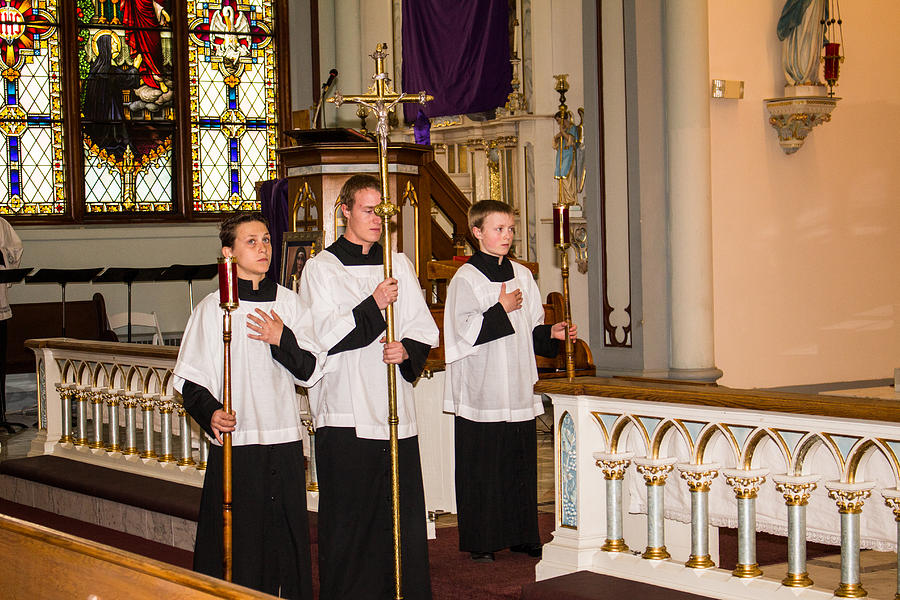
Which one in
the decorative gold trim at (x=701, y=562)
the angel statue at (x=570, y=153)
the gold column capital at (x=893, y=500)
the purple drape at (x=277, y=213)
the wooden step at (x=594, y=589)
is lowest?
the wooden step at (x=594, y=589)

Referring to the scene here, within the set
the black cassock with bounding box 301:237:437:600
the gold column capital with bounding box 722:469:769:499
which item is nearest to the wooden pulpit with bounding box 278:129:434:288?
the black cassock with bounding box 301:237:437:600

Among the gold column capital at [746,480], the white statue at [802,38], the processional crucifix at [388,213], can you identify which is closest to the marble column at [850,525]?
the gold column capital at [746,480]

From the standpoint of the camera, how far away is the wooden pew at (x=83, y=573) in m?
2.12

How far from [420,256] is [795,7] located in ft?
15.2

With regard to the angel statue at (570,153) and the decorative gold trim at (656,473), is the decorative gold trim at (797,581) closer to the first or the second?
the decorative gold trim at (656,473)

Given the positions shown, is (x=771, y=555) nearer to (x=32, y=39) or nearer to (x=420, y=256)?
(x=420, y=256)

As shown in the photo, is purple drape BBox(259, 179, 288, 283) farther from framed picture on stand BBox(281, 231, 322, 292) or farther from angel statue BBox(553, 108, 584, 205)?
angel statue BBox(553, 108, 584, 205)

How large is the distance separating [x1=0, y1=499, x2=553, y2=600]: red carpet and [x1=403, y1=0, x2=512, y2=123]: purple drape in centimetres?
594

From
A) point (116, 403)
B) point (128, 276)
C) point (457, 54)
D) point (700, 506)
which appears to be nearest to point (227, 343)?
point (700, 506)

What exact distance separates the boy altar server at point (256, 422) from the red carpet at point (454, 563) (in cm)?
70

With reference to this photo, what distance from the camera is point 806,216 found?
982 cm

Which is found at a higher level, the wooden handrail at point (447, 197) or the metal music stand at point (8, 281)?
the wooden handrail at point (447, 197)

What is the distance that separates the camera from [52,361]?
686 centimetres

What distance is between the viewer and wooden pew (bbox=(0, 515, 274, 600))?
6.97 ft
